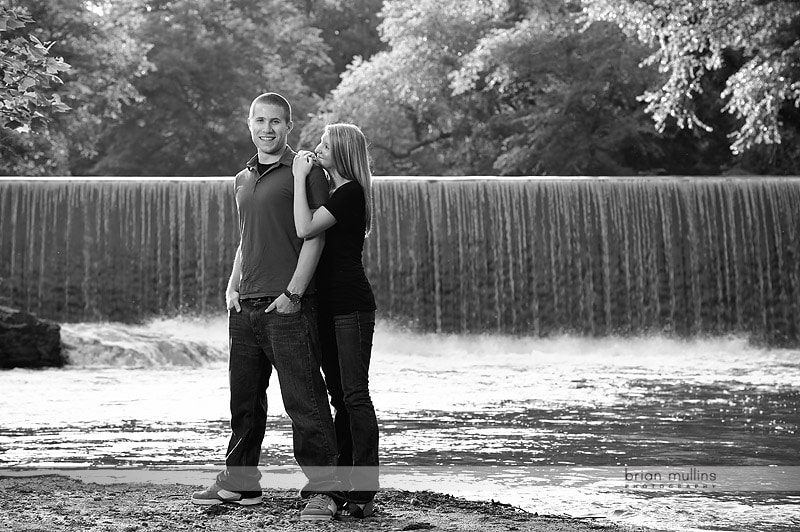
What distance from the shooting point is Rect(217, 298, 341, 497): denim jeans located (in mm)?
4703

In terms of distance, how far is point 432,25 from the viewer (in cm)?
2792

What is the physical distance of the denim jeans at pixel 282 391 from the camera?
4703 mm

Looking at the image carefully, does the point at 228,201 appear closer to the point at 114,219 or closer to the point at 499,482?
the point at 114,219

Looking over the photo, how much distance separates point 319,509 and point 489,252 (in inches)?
547

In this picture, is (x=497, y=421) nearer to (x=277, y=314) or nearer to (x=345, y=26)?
(x=277, y=314)

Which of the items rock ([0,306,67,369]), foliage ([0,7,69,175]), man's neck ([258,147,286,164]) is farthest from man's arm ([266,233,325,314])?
rock ([0,306,67,369])

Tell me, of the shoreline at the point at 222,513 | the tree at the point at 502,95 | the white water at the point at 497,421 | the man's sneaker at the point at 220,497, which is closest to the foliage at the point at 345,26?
the tree at the point at 502,95

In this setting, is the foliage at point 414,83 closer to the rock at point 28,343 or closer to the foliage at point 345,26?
the foliage at point 345,26

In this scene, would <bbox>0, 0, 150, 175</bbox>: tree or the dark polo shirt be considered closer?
the dark polo shirt

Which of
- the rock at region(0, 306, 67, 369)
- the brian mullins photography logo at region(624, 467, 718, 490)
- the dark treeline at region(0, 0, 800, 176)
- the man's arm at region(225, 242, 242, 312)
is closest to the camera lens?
the man's arm at region(225, 242, 242, 312)

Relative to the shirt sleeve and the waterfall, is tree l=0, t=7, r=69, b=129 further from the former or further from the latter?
the waterfall

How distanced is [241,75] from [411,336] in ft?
55.9

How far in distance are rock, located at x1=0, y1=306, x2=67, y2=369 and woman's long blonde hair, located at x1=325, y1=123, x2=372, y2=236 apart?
9.71 m

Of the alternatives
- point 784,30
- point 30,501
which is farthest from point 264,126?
point 784,30
